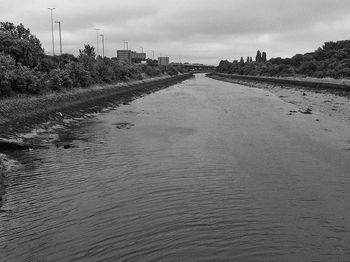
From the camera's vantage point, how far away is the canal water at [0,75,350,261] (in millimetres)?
8234

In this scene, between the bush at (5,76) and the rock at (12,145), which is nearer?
the rock at (12,145)

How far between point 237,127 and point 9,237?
19.2 metres

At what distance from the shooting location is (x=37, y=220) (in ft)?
31.8

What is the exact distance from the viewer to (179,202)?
11008mm

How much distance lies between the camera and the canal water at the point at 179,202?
8.23 metres

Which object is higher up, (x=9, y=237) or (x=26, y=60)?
(x=26, y=60)

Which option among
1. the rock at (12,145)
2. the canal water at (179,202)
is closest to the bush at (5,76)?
the canal water at (179,202)

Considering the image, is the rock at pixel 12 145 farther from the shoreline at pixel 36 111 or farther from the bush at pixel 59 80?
the bush at pixel 59 80

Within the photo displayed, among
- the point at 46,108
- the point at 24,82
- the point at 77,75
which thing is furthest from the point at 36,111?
the point at 77,75

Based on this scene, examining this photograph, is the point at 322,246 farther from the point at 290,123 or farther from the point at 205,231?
the point at 290,123

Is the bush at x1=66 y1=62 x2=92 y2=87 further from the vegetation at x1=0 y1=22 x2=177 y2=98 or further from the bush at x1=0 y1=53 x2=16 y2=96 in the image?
the bush at x1=0 y1=53 x2=16 y2=96

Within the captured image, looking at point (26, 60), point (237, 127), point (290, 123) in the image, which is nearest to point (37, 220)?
point (237, 127)

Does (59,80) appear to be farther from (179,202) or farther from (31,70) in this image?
(179,202)

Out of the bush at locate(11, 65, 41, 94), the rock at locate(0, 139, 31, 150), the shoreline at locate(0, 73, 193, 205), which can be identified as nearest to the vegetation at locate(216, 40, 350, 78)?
the shoreline at locate(0, 73, 193, 205)
